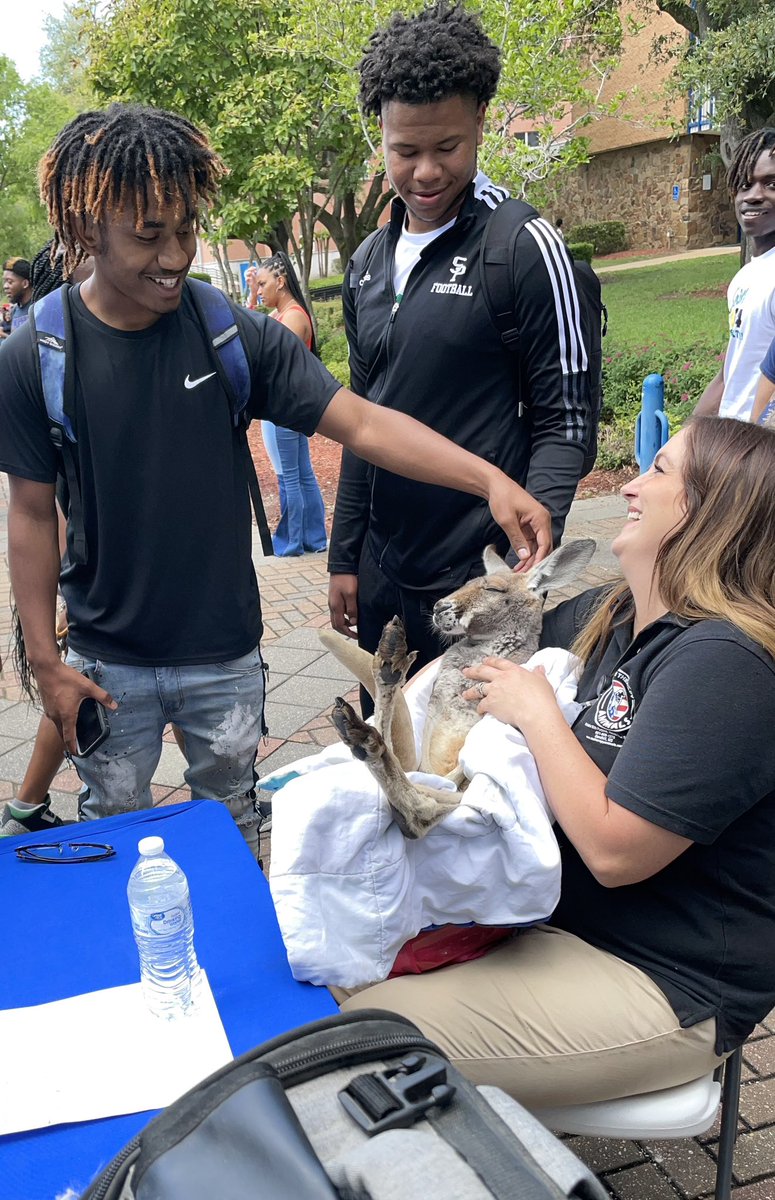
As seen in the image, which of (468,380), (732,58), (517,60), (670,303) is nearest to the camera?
(468,380)

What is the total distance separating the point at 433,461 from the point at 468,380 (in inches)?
14.7

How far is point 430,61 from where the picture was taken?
2623mm

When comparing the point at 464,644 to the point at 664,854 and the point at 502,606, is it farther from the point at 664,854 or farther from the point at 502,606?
the point at 664,854

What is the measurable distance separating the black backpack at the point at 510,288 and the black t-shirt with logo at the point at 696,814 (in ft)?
3.58

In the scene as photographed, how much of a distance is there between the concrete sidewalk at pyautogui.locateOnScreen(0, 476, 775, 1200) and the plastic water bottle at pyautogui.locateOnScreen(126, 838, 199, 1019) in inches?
50.5

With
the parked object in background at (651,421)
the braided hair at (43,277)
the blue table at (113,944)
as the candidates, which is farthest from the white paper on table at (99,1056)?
the parked object in background at (651,421)

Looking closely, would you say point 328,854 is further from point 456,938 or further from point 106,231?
point 106,231

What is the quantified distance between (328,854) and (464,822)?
0.79 ft

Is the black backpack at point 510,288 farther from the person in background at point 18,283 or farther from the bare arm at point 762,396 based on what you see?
the person in background at point 18,283

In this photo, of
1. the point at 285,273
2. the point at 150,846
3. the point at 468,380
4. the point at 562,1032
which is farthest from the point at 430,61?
the point at 285,273

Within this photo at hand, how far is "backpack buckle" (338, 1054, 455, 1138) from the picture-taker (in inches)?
43.0

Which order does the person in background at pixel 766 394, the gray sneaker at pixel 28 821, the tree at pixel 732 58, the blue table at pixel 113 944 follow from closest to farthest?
1. the blue table at pixel 113 944
2. the gray sneaker at pixel 28 821
3. the person in background at pixel 766 394
4. the tree at pixel 732 58

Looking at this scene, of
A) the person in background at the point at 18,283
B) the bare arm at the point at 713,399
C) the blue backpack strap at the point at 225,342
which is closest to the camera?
the blue backpack strap at the point at 225,342

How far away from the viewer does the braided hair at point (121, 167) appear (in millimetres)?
2260
